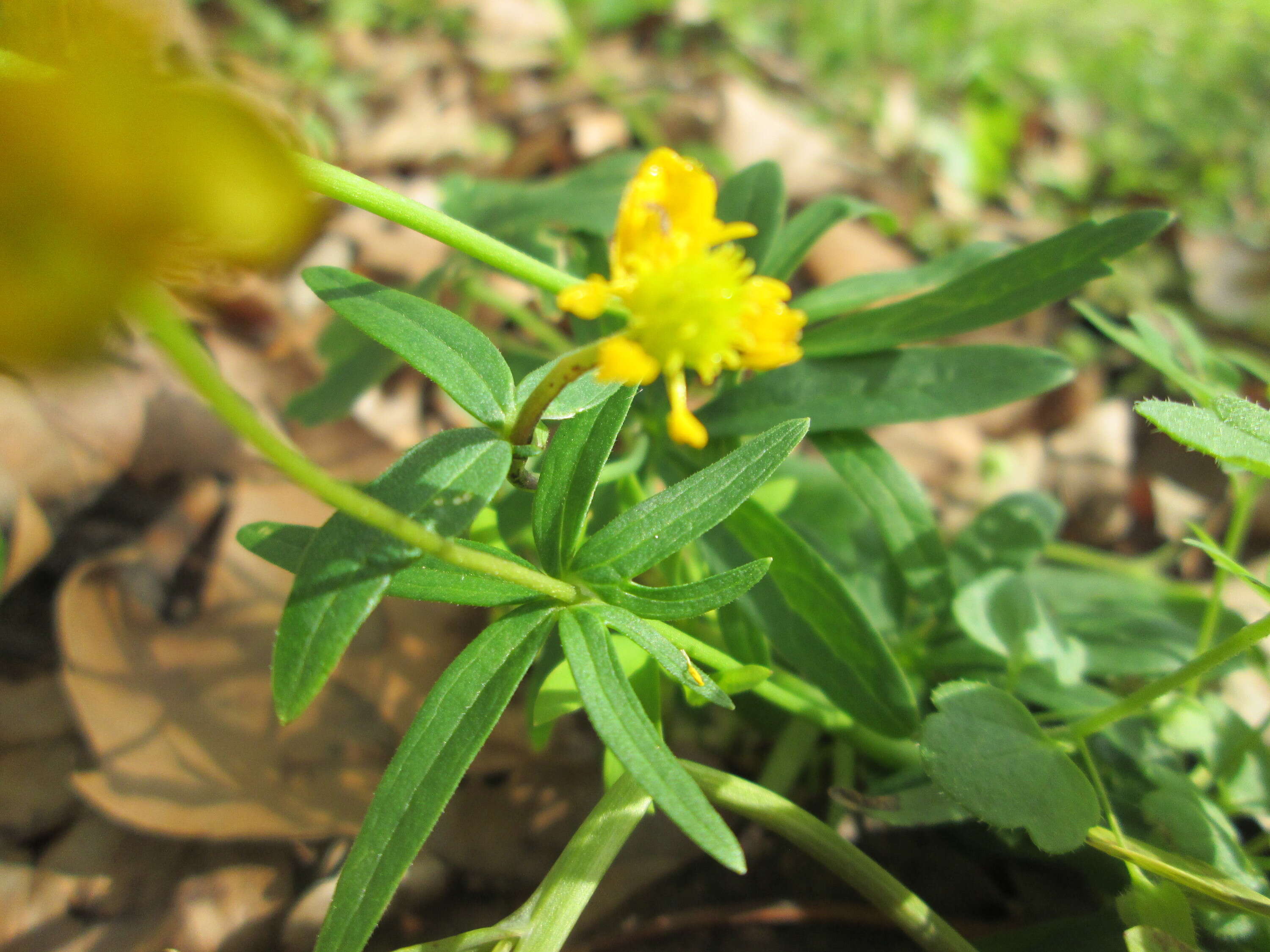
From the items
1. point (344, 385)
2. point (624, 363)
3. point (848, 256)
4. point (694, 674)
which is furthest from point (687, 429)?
point (848, 256)

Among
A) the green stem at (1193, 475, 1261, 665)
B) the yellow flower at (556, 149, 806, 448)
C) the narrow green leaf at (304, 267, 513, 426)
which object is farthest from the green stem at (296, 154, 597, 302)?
the green stem at (1193, 475, 1261, 665)

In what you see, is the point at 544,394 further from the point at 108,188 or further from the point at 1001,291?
the point at 1001,291

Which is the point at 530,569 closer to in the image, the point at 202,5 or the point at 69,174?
the point at 69,174

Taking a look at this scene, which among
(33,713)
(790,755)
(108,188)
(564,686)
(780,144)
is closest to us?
(108,188)

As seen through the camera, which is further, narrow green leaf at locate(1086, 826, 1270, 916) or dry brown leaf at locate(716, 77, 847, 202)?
dry brown leaf at locate(716, 77, 847, 202)

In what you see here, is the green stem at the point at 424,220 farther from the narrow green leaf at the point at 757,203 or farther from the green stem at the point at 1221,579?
the green stem at the point at 1221,579

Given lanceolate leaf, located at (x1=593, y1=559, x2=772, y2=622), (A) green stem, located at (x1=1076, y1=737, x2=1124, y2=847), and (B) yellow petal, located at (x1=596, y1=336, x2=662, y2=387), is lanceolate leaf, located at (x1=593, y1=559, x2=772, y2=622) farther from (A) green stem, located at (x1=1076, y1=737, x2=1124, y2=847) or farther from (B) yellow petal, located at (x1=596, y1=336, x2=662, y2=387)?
(A) green stem, located at (x1=1076, y1=737, x2=1124, y2=847)

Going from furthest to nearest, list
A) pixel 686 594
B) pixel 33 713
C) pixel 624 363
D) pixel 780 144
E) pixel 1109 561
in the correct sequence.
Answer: pixel 780 144
pixel 1109 561
pixel 33 713
pixel 686 594
pixel 624 363
